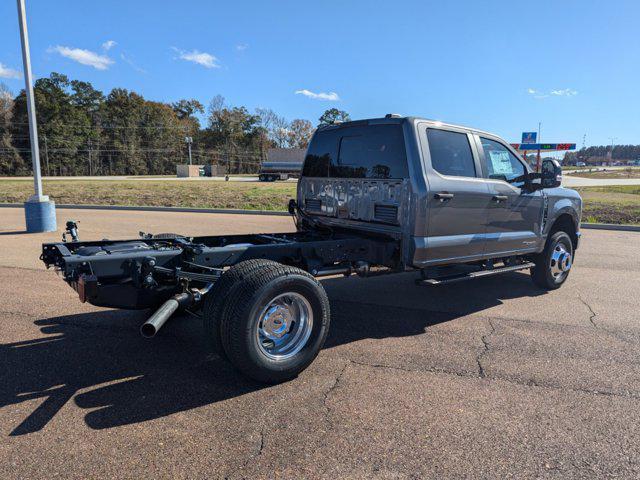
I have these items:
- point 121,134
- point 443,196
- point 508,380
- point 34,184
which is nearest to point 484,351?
point 508,380

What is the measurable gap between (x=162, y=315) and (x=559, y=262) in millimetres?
5802

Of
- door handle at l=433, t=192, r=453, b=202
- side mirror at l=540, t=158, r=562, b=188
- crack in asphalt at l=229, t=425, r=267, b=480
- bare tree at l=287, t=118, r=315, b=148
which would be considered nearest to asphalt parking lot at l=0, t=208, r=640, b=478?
crack in asphalt at l=229, t=425, r=267, b=480

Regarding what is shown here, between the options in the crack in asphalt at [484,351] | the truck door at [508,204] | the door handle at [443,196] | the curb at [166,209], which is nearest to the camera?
the crack in asphalt at [484,351]

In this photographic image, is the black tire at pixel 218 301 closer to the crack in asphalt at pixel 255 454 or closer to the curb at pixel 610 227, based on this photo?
the crack in asphalt at pixel 255 454

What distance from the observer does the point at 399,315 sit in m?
5.54

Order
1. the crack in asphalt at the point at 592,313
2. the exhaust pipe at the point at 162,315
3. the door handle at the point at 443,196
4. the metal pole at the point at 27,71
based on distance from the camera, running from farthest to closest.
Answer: the metal pole at the point at 27,71 → the crack in asphalt at the point at 592,313 → the door handle at the point at 443,196 → the exhaust pipe at the point at 162,315

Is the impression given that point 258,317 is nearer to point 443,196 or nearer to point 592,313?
point 443,196

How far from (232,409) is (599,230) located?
45.9ft

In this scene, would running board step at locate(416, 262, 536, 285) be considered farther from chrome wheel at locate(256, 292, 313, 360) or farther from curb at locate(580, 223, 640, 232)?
curb at locate(580, 223, 640, 232)

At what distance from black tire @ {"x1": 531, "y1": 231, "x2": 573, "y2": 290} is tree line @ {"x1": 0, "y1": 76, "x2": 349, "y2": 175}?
84.0 metres

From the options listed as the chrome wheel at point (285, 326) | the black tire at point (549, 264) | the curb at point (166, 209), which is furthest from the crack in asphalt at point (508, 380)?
the curb at point (166, 209)

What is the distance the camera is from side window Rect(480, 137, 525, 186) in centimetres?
569

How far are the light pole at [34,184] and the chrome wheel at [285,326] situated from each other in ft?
32.7

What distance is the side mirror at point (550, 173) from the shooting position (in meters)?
5.86
